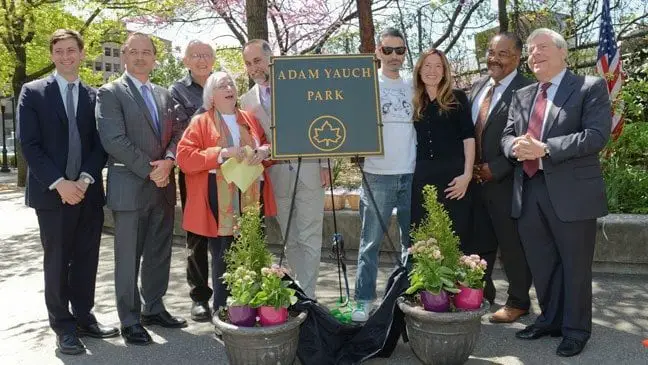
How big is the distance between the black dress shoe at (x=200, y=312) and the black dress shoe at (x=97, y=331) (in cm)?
64

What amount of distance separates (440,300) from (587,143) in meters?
1.38

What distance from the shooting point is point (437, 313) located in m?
3.69

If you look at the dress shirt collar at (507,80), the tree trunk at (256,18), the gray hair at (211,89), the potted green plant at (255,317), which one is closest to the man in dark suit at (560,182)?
the dress shirt collar at (507,80)

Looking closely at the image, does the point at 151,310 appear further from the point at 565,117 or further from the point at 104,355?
the point at 565,117

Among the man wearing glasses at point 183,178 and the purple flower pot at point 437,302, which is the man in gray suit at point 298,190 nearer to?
the man wearing glasses at point 183,178

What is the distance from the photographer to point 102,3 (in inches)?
684

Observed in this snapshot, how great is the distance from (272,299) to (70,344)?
1.71 m

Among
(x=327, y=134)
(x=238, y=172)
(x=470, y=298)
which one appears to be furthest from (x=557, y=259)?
(x=238, y=172)

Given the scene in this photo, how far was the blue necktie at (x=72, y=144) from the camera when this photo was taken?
4.42 m

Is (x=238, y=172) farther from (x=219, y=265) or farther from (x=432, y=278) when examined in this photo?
(x=432, y=278)

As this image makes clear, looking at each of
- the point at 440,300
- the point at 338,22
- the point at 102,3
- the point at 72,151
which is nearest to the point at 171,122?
the point at 72,151

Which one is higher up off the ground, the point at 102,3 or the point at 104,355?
the point at 102,3

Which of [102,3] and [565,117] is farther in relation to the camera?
[102,3]

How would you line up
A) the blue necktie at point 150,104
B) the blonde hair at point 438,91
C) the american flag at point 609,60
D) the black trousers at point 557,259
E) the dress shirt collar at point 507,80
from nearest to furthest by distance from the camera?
the black trousers at point 557,259
the blonde hair at point 438,91
the blue necktie at point 150,104
the dress shirt collar at point 507,80
the american flag at point 609,60
